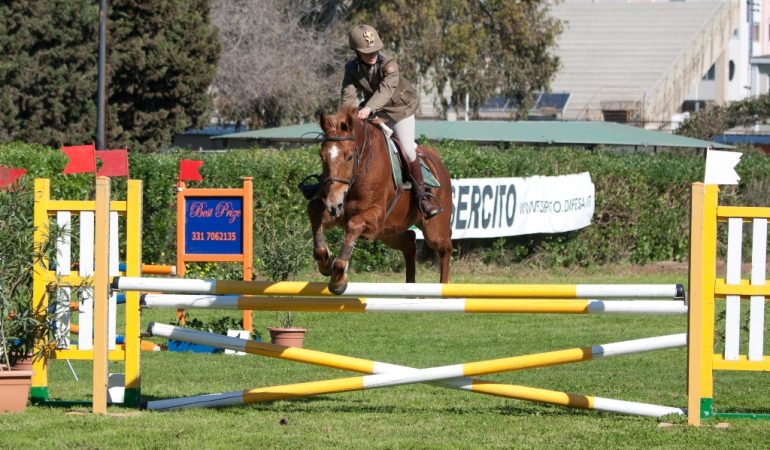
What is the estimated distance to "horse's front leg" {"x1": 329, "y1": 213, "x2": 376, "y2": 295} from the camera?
8.72 meters

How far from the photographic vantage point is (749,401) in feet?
33.5

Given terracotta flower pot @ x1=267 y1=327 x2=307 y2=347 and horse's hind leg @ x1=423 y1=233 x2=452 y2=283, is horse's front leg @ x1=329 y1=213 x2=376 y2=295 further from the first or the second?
terracotta flower pot @ x1=267 y1=327 x2=307 y2=347

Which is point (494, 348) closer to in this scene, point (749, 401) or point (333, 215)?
point (749, 401)

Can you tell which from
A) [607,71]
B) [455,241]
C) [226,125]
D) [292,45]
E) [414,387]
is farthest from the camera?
[607,71]

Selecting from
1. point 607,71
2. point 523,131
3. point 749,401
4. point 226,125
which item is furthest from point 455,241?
point 607,71

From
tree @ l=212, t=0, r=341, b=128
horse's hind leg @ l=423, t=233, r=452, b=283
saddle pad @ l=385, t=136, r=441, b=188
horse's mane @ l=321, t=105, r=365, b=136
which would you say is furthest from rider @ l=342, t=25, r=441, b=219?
tree @ l=212, t=0, r=341, b=128

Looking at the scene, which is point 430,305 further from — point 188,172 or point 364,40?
point 188,172

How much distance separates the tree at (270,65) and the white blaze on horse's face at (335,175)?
121 feet

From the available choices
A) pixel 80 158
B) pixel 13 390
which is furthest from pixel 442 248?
pixel 13 390

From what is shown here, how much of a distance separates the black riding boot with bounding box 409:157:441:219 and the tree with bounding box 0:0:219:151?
24.9 metres

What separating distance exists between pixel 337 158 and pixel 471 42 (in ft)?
133

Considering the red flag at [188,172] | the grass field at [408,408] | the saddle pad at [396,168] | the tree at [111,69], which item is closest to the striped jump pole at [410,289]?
the grass field at [408,408]

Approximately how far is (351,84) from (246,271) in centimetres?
553

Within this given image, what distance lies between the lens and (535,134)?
34062mm
